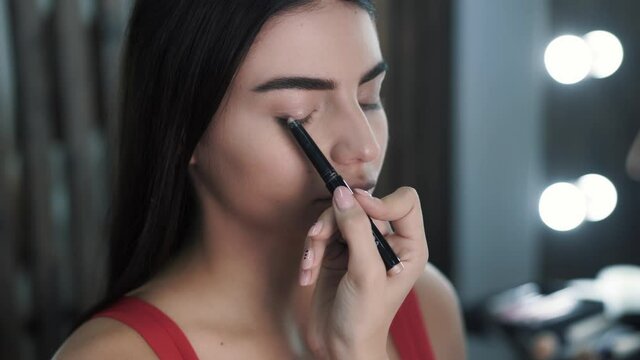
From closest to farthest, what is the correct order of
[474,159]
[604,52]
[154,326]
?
[154,326] → [604,52] → [474,159]

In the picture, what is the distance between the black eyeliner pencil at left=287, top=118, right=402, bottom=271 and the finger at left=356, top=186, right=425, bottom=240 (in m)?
0.01

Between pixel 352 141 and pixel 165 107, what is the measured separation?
19 cm

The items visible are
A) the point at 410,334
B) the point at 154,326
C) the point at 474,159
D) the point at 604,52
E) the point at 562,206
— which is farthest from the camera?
the point at 474,159

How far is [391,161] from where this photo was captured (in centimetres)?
188

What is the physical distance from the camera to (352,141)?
0.72 metres

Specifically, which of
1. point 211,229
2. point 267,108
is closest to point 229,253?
point 211,229

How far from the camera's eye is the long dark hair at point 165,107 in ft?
2.36

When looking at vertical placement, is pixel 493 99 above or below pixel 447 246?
above

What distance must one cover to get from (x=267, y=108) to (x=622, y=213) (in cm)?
116

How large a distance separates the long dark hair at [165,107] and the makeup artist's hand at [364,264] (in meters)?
0.17

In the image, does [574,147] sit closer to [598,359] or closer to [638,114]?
Answer: [638,114]

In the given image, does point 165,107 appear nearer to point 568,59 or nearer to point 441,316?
point 441,316

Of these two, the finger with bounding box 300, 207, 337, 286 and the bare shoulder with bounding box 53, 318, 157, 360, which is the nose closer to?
the finger with bounding box 300, 207, 337, 286

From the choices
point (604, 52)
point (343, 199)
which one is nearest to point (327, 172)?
point (343, 199)
